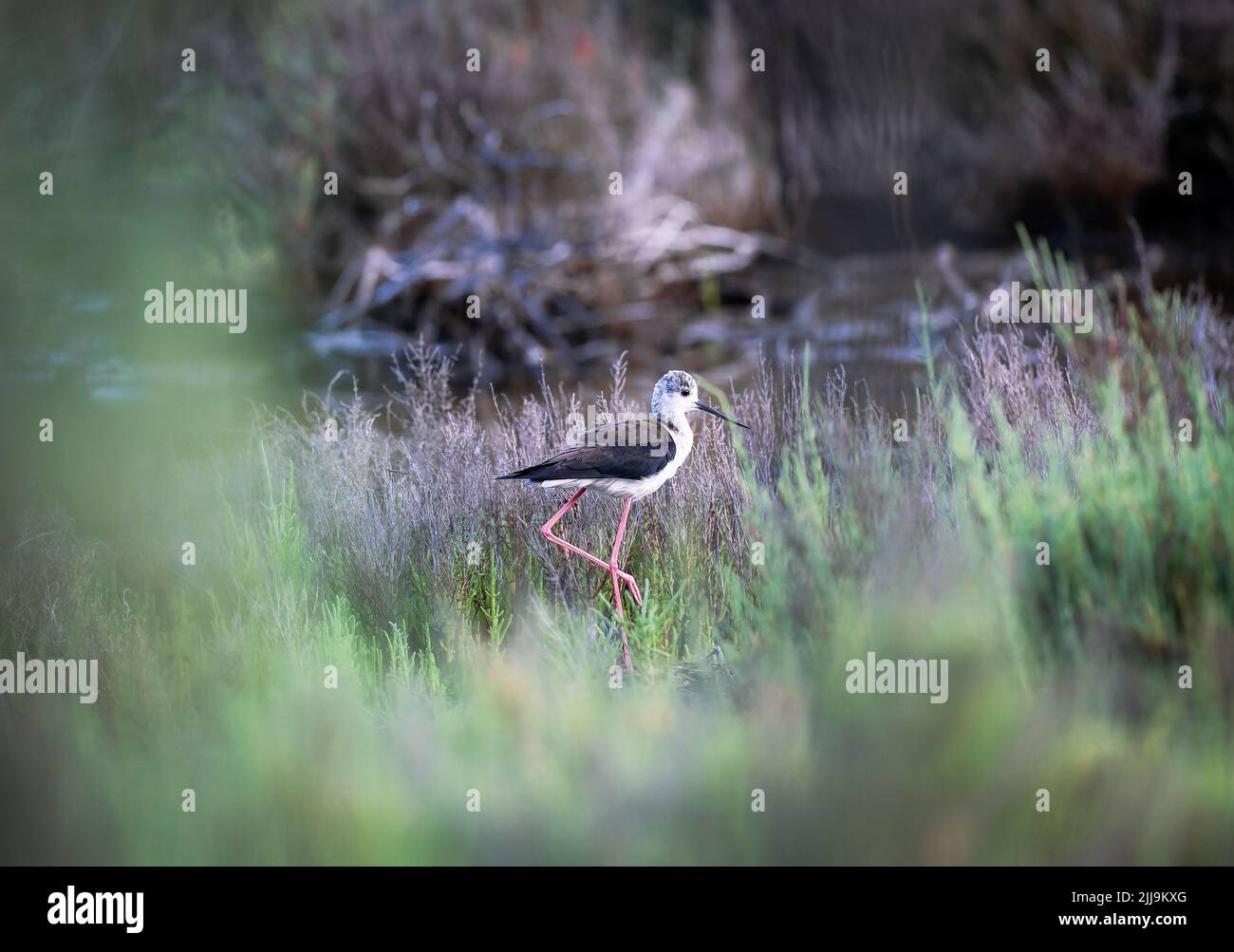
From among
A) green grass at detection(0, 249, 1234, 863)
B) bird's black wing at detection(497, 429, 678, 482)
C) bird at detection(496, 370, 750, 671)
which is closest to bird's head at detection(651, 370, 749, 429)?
bird at detection(496, 370, 750, 671)

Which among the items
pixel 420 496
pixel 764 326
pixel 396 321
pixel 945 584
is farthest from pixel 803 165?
pixel 945 584

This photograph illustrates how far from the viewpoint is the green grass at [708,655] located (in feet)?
10.0

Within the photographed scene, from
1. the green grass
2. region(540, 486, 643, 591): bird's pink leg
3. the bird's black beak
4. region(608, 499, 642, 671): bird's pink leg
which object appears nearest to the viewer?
the green grass

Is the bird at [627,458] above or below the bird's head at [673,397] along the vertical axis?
below

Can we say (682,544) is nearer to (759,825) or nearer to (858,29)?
(759,825)

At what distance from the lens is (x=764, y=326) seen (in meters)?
9.23

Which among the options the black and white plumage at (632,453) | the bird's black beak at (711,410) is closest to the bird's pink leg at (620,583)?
the black and white plumage at (632,453)

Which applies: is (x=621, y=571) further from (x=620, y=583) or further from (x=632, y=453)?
(x=632, y=453)

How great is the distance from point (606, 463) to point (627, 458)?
7cm

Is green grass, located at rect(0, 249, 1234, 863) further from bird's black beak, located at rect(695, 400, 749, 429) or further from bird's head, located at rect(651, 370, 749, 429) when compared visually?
bird's head, located at rect(651, 370, 749, 429)

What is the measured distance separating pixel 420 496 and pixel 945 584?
200 centimetres

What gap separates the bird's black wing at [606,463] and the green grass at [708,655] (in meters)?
0.35

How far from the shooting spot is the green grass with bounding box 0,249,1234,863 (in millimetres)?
3057

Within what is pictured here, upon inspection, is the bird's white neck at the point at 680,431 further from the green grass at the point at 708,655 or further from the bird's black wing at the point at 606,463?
the green grass at the point at 708,655
